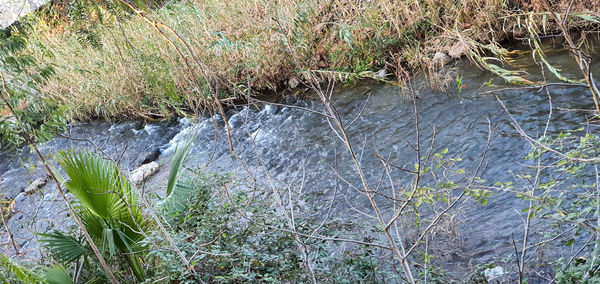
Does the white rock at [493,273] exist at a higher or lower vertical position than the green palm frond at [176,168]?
lower

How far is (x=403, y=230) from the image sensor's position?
340 cm

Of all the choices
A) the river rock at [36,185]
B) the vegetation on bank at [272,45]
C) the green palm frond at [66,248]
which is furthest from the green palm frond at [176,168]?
the river rock at [36,185]

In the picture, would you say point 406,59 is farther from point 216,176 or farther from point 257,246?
point 257,246

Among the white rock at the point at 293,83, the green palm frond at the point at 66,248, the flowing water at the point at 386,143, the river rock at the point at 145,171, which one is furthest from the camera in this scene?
the white rock at the point at 293,83

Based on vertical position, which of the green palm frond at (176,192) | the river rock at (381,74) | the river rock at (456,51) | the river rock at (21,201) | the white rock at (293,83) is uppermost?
the green palm frond at (176,192)

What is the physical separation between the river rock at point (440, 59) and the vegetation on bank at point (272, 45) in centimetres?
10

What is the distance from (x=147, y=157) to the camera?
665 centimetres

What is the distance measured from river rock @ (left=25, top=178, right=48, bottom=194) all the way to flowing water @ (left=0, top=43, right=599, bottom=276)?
103mm

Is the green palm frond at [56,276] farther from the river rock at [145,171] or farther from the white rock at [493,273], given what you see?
the river rock at [145,171]

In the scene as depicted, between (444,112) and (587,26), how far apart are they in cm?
261

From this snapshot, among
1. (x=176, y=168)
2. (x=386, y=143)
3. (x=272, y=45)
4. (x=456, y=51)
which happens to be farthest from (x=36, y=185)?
(x=456, y=51)

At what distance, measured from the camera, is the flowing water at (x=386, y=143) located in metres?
3.36

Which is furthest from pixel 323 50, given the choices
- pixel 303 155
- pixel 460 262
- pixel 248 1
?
pixel 460 262

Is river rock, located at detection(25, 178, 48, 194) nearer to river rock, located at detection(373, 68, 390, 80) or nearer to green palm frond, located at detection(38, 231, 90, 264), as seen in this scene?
green palm frond, located at detection(38, 231, 90, 264)
